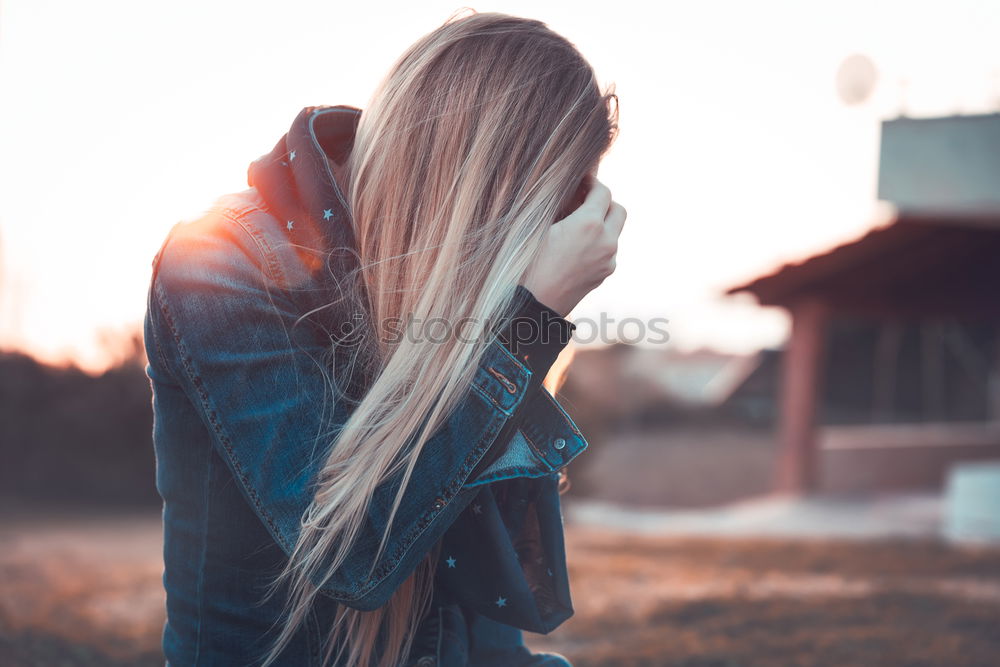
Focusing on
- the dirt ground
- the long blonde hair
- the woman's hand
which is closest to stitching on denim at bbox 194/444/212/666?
the long blonde hair

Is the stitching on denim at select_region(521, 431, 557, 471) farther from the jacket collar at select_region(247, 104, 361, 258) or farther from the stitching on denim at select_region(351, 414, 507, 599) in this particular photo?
the jacket collar at select_region(247, 104, 361, 258)

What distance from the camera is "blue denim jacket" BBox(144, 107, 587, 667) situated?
106 cm

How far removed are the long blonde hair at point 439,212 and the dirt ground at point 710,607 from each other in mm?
2071

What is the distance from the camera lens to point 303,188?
48.9 inches

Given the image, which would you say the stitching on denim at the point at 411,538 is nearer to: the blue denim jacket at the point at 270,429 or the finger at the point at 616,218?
the blue denim jacket at the point at 270,429

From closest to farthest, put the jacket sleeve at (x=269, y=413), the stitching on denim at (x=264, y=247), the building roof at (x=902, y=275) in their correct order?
the jacket sleeve at (x=269, y=413)
the stitching on denim at (x=264, y=247)
the building roof at (x=902, y=275)

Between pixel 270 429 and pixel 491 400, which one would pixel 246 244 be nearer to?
pixel 270 429

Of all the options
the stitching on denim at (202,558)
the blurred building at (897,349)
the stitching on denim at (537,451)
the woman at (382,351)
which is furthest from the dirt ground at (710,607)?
the stitching on denim at (537,451)

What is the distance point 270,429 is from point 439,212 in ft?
1.32

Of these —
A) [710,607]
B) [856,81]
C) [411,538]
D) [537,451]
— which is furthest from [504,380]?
[856,81]

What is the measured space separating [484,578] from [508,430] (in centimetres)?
27

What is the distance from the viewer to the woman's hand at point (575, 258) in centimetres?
118

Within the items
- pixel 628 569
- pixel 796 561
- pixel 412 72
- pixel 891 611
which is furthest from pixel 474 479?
pixel 796 561
